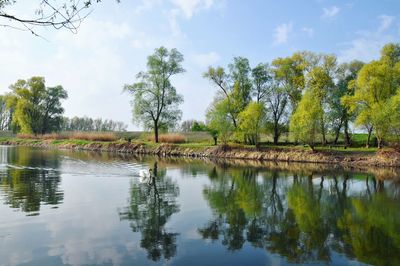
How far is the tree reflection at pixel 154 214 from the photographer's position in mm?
10898

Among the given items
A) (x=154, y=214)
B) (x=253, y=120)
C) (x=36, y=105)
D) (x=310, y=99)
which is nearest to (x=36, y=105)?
(x=36, y=105)

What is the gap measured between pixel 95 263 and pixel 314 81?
49.0 m

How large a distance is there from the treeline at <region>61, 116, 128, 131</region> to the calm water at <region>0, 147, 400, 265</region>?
106757mm

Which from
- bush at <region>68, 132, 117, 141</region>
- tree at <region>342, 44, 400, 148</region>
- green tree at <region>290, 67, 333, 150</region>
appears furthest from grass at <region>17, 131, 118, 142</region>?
tree at <region>342, 44, 400, 148</region>

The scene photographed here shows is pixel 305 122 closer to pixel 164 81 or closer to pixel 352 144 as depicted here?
pixel 352 144

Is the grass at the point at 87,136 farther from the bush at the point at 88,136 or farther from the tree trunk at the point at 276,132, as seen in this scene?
the tree trunk at the point at 276,132

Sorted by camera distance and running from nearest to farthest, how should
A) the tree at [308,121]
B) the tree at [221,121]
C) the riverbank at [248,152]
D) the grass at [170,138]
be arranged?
the riverbank at [248,152], the tree at [308,121], the tree at [221,121], the grass at [170,138]

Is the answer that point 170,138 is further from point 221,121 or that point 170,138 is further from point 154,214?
point 154,214

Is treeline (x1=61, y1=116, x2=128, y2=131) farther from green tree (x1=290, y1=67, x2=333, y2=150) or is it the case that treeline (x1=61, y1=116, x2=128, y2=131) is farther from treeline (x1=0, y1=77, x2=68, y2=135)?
green tree (x1=290, y1=67, x2=333, y2=150)

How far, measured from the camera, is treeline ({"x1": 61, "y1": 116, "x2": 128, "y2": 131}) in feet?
427

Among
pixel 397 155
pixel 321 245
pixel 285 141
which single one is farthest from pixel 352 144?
pixel 321 245

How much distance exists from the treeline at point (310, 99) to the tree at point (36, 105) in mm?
46207

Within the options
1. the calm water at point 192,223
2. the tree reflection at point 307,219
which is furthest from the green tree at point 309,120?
the calm water at point 192,223

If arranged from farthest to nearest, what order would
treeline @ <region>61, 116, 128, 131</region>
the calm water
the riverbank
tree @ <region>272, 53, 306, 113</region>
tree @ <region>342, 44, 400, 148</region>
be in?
treeline @ <region>61, 116, 128, 131</region>, tree @ <region>272, 53, 306, 113</region>, tree @ <region>342, 44, 400, 148</region>, the riverbank, the calm water
